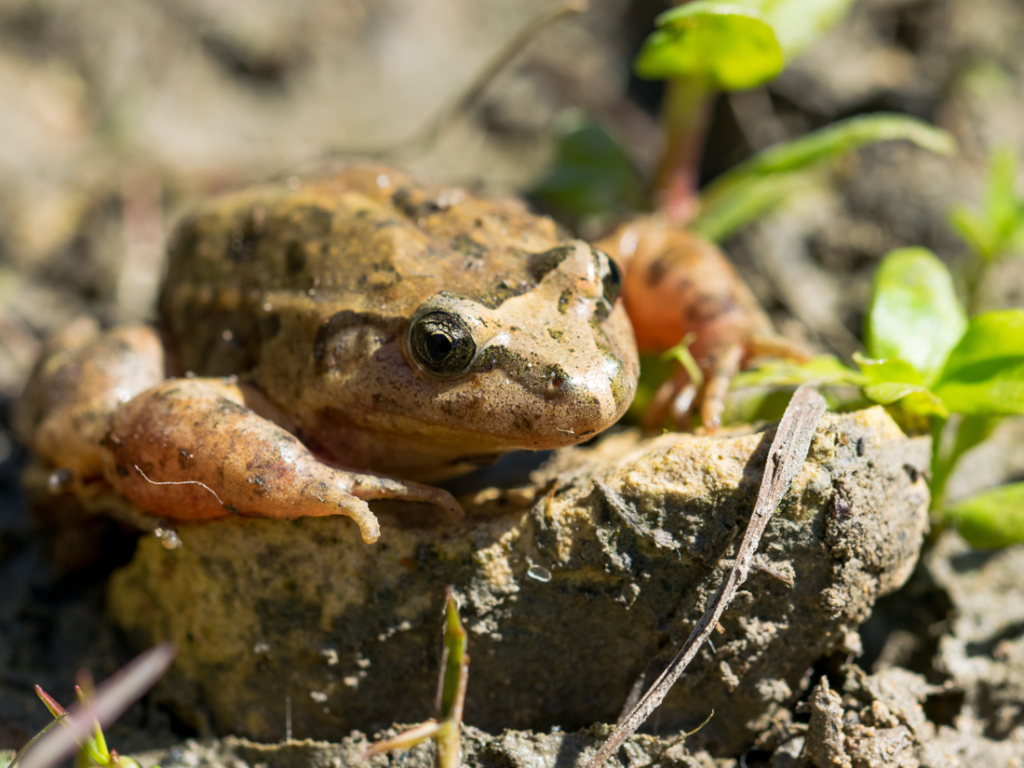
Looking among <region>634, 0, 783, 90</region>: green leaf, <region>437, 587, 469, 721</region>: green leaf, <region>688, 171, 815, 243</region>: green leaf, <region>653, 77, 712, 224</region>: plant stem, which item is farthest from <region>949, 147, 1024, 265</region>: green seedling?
<region>437, 587, 469, 721</region>: green leaf

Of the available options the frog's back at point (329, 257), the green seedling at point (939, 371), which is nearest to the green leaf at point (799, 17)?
the green seedling at point (939, 371)

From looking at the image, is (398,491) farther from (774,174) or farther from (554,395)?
(774,174)

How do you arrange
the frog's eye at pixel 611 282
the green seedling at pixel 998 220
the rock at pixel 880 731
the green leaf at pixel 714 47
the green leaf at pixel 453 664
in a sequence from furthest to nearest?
the green seedling at pixel 998 220, the green leaf at pixel 714 47, the frog's eye at pixel 611 282, the rock at pixel 880 731, the green leaf at pixel 453 664

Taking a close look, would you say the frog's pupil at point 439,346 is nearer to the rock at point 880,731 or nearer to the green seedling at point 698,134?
the rock at point 880,731

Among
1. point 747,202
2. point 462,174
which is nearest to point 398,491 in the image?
point 747,202

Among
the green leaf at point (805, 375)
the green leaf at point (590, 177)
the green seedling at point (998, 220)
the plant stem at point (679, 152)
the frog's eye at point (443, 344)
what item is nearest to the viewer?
the frog's eye at point (443, 344)

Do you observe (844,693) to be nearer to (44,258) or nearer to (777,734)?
(777,734)

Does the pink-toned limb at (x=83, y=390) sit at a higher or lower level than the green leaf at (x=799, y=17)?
lower
